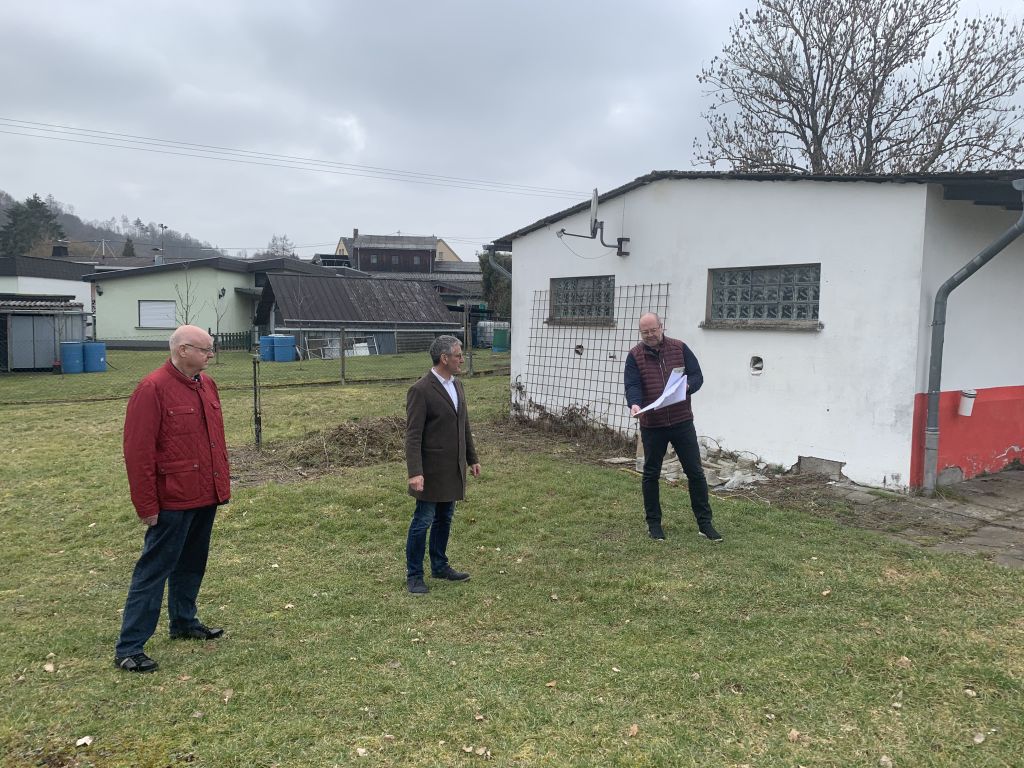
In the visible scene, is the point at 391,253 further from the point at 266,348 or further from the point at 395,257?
the point at 266,348

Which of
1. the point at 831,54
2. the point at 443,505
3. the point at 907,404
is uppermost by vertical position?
the point at 831,54

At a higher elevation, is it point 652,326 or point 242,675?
point 652,326

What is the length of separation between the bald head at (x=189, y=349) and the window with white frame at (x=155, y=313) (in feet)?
110

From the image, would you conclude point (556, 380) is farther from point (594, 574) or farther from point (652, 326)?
point (594, 574)

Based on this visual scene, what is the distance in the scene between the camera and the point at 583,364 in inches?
417

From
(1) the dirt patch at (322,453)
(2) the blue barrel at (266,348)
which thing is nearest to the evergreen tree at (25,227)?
(2) the blue barrel at (266,348)

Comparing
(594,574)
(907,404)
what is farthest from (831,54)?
(594,574)

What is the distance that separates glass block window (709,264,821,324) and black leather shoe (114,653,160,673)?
679cm

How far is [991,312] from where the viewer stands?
7.88 metres

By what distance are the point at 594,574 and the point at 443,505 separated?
1.18 meters

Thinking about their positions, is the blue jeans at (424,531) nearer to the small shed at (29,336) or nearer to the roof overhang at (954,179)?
the roof overhang at (954,179)

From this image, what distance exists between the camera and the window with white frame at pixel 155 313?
34.2 metres

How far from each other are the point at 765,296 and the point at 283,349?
22.5 m

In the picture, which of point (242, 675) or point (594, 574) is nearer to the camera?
point (242, 675)
